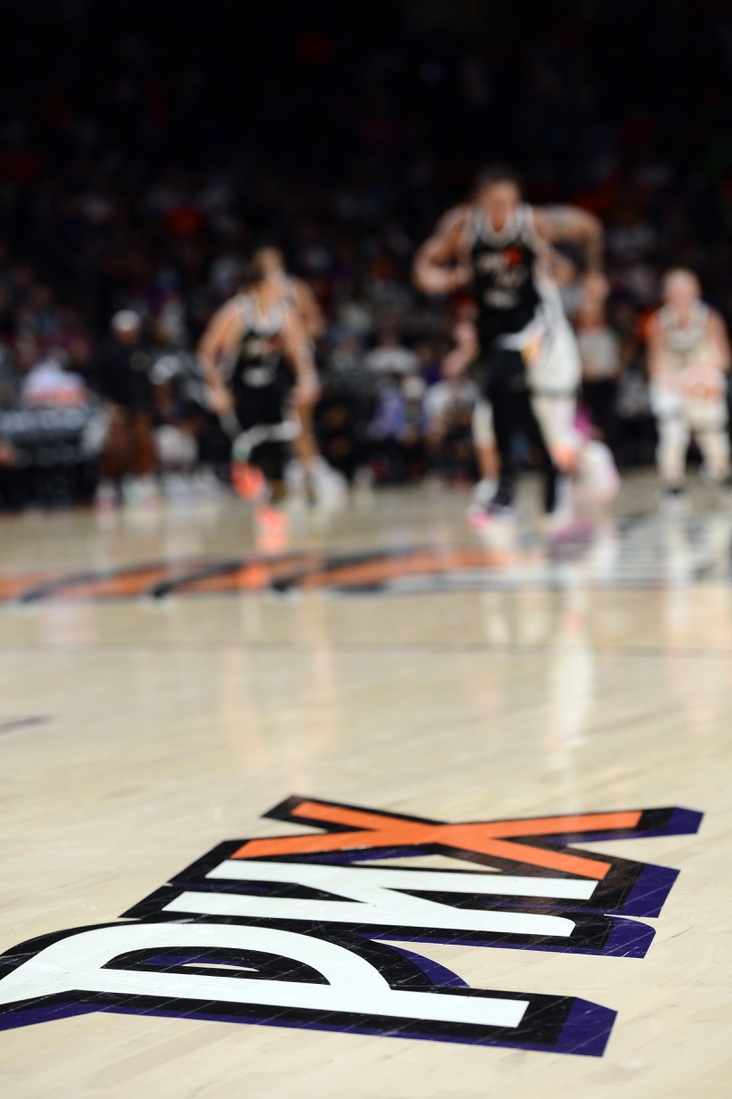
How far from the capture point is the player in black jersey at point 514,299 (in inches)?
325

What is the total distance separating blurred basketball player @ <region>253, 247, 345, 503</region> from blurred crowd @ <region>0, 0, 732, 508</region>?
31.2 inches

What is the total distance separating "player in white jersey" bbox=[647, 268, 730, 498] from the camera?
10.4m

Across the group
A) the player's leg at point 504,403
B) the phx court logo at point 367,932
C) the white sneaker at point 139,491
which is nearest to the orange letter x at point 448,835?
the phx court logo at point 367,932

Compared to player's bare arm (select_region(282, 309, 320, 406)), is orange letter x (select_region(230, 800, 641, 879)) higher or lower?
lower

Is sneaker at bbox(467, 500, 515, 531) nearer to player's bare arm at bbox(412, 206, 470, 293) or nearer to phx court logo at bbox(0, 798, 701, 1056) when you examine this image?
player's bare arm at bbox(412, 206, 470, 293)

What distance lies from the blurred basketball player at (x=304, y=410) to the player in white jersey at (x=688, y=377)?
2417mm

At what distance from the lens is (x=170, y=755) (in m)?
3.21

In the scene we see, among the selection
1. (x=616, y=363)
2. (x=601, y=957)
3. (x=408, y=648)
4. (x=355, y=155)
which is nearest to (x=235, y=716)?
(x=408, y=648)

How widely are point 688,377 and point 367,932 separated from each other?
8.91m

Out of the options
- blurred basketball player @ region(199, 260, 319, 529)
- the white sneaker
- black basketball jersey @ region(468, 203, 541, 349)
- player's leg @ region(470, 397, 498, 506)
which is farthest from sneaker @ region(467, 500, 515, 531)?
the white sneaker

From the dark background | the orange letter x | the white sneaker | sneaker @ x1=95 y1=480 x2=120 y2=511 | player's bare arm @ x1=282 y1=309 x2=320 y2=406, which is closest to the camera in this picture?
the orange letter x

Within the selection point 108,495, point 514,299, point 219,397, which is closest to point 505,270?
point 514,299

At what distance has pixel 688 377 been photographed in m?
10.5

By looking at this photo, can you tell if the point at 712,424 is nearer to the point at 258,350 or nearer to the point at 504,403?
the point at 504,403
